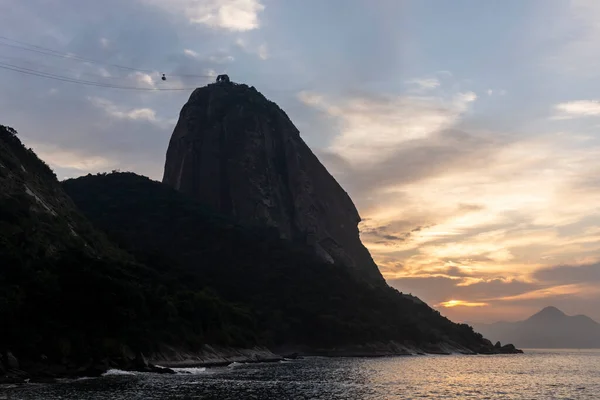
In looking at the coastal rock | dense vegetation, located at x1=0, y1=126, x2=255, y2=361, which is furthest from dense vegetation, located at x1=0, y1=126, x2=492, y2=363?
the coastal rock

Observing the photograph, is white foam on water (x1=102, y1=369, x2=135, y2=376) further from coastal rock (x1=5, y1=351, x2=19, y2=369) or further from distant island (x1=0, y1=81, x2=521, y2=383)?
coastal rock (x1=5, y1=351, x2=19, y2=369)

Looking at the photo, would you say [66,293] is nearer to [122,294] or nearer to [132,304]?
[122,294]

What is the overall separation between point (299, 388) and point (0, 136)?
3768 inches

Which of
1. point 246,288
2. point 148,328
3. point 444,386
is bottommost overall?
point 444,386

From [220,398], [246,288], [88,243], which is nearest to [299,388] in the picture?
[220,398]

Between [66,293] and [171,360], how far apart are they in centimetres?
2695

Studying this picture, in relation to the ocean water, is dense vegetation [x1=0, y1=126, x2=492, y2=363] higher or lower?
higher

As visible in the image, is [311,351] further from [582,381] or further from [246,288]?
[582,381]

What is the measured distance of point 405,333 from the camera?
7672 inches

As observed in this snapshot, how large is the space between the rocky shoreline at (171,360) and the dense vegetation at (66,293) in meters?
1.94

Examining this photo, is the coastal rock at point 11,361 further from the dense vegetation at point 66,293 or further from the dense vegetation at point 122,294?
the dense vegetation at point 66,293

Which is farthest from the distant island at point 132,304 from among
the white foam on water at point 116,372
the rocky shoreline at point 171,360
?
the white foam on water at point 116,372

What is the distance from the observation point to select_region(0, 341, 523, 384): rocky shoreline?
6469cm

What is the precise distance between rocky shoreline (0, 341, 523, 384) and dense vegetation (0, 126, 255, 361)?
6.38 ft
